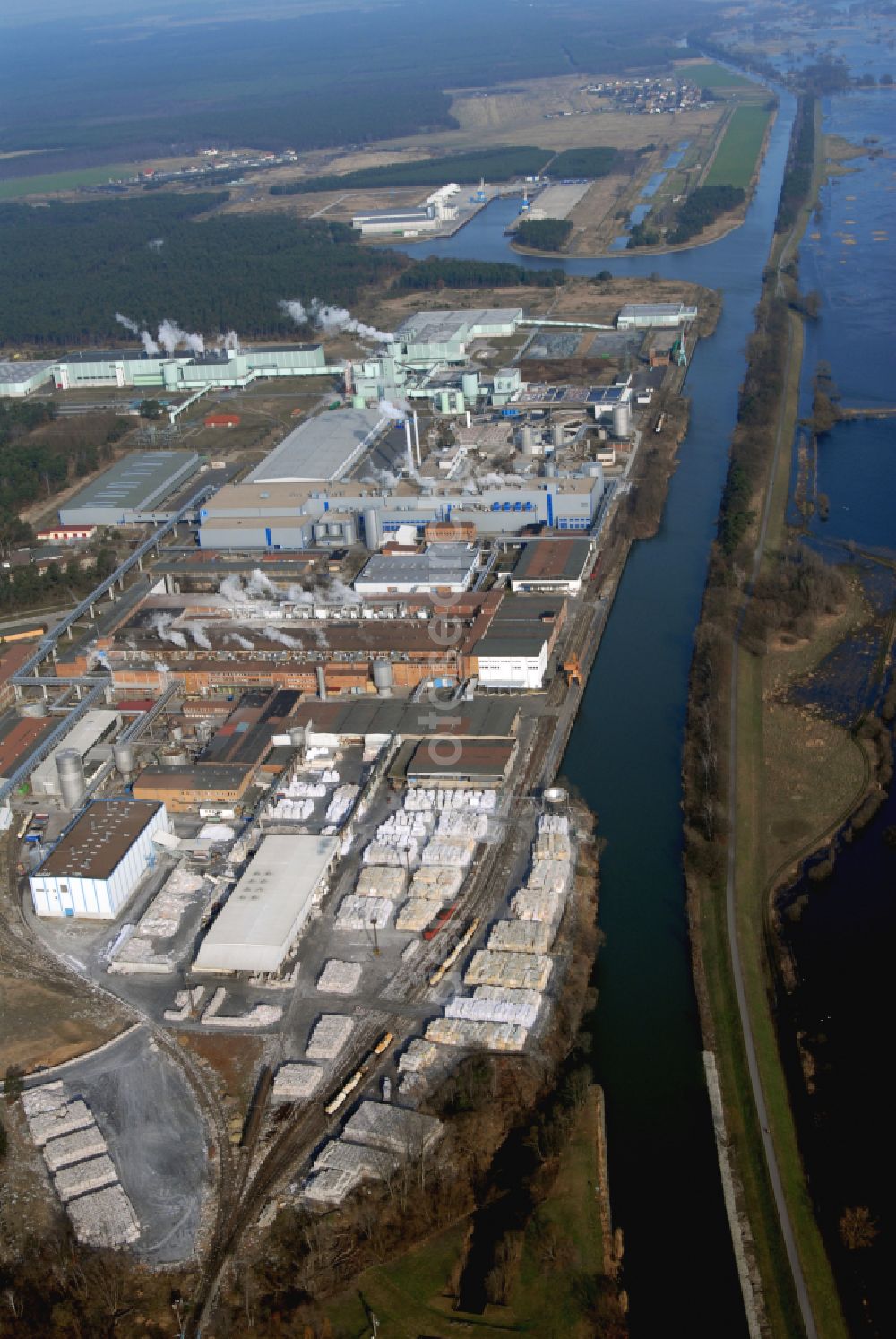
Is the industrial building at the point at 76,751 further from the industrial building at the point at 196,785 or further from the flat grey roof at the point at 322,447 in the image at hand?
the flat grey roof at the point at 322,447

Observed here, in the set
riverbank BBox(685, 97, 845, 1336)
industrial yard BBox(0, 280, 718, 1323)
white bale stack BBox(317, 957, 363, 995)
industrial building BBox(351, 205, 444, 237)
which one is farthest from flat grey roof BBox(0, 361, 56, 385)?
white bale stack BBox(317, 957, 363, 995)

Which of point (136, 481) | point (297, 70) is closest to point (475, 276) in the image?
point (136, 481)

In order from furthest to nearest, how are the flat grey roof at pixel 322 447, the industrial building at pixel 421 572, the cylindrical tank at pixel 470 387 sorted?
1. the cylindrical tank at pixel 470 387
2. the flat grey roof at pixel 322 447
3. the industrial building at pixel 421 572

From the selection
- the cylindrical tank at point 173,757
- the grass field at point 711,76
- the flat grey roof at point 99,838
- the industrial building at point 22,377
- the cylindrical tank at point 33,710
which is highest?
the grass field at point 711,76

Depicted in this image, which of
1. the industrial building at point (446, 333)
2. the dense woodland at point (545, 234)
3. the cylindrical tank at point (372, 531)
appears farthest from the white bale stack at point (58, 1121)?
the dense woodland at point (545, 234)

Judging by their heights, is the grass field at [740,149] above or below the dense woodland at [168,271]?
above

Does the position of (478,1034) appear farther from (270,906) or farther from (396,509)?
(396,509)

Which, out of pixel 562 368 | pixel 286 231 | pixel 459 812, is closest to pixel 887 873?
pixel 459 812

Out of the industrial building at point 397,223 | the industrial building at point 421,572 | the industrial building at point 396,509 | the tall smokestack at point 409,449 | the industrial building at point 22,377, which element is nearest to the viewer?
the industrial building at point 421,572
